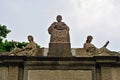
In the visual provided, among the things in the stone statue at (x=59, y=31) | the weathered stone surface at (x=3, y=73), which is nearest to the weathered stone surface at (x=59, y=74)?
the weathered stone surface at (x=3, y=73)

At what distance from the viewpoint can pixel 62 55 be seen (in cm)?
1738

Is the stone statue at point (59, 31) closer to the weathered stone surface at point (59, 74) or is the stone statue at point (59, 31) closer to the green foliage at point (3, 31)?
the weathered stone surface at point (59, 74)

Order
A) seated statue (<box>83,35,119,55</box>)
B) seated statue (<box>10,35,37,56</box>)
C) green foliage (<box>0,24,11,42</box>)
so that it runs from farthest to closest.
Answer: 1. green foliage (<box>0,24,11,42</box>)
2. seated statue (<box>83,35,119,55</box>)
3. seated statue (<box>10,35,37,56</box>)

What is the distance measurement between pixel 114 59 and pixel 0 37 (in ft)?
61.6

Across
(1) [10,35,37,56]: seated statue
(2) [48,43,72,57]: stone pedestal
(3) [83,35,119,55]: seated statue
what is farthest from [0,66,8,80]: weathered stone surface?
(3) [83,35,119,55]: seated statue

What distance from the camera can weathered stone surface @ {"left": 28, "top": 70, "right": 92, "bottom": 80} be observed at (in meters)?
16.7

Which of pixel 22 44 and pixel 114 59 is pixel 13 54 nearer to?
pixel 114 59

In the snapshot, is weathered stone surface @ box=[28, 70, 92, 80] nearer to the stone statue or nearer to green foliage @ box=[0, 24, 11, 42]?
the stone statue

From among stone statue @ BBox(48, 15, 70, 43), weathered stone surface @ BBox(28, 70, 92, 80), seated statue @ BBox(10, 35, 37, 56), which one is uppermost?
stone statue @ BBox(48, 15, 70, 43)

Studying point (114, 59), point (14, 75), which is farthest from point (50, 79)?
point (114, 59)

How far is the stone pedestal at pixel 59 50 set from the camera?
57.4ft

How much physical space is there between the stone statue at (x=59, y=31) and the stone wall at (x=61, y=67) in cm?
160

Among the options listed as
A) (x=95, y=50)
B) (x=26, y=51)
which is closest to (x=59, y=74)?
(x=26, y=51)

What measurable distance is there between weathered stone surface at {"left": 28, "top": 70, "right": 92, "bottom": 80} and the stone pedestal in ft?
3.23
